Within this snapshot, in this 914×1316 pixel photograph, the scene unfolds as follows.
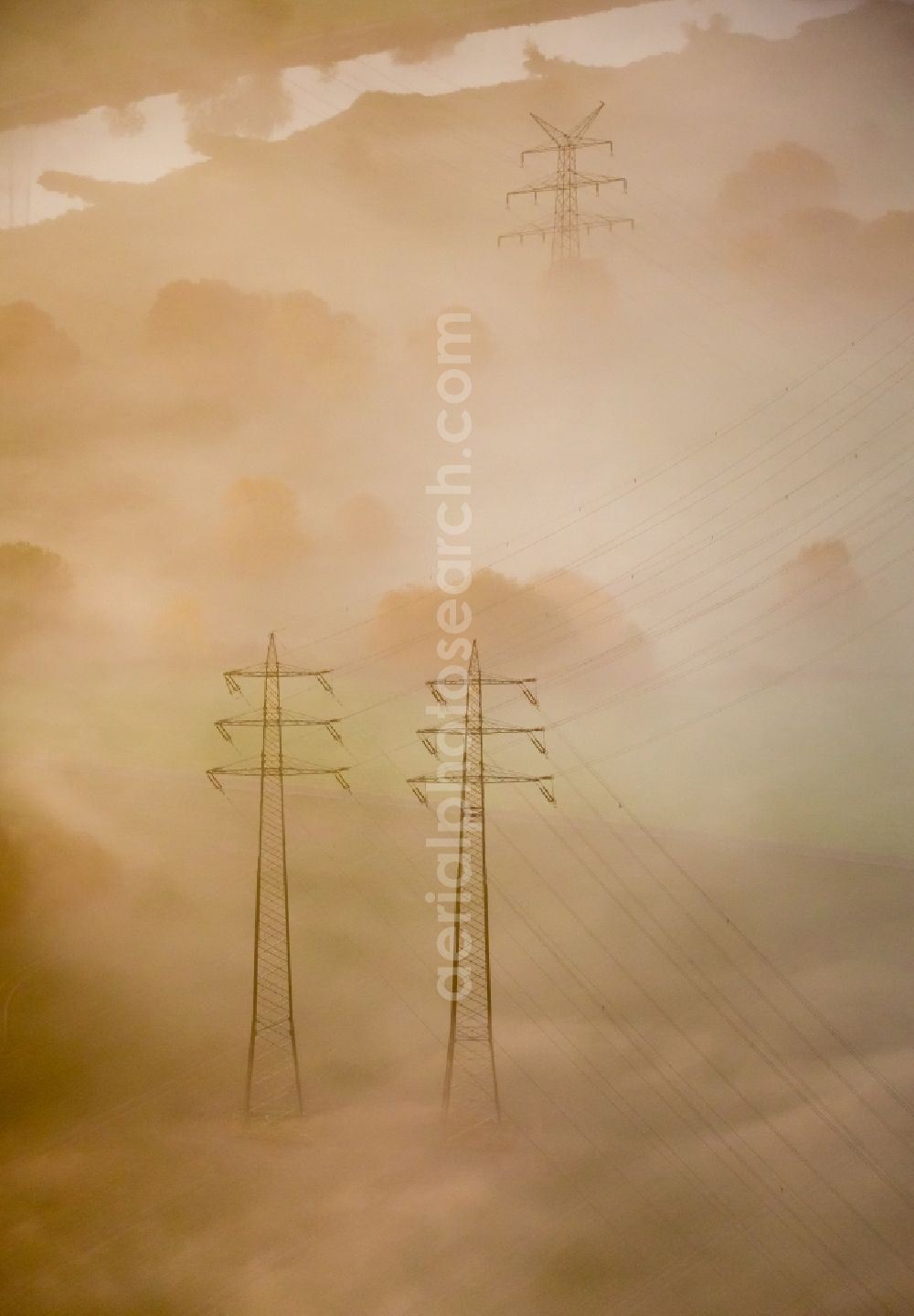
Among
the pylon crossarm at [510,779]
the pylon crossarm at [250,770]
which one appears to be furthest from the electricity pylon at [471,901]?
the pylon crossarm at [250,770]

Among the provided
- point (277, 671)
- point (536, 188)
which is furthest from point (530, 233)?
point (277, 671)

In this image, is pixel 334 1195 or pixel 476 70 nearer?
pixel 334 1195

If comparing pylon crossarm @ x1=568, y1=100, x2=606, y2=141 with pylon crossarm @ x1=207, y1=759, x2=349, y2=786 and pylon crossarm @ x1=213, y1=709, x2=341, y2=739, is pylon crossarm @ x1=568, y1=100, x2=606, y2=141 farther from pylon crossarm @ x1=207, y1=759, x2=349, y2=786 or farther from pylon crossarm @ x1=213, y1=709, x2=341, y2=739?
pylon crossarm @ x1=207, y1=759, x2=349, y2=786

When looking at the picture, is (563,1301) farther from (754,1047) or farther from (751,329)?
(751,329)

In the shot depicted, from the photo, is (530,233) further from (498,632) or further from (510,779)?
(510,779)

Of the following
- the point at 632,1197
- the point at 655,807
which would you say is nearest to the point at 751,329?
the point at 655,807

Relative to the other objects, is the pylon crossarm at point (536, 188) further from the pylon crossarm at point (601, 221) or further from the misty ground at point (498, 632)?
the pylon crossarm at point (601, 221)
